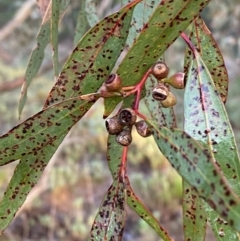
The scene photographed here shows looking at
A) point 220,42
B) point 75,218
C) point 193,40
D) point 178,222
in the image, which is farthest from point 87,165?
point 193,40

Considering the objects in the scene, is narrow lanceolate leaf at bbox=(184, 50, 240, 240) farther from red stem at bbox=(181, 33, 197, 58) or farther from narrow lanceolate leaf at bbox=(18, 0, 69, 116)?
narrow lanceolate leaf at bbox=(18, 0, 69, 116)

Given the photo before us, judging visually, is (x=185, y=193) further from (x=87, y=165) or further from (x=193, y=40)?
(x=87, y=165)

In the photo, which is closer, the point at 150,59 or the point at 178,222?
the point at 150,59

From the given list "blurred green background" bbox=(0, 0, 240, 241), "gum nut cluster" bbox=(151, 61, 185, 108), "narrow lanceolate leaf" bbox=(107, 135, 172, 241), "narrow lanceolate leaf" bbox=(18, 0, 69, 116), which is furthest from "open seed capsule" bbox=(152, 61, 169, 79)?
"blurred green background" bbox=(0, 0, 240, 241)

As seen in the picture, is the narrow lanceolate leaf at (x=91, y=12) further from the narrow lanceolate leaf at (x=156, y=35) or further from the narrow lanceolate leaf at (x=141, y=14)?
the narrow lanceolate leaf at (x=156, y=35)

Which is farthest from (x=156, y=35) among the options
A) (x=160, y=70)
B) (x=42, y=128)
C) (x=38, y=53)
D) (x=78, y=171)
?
(x=78, y=171)
